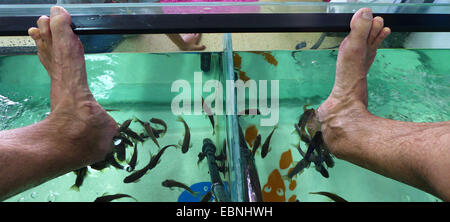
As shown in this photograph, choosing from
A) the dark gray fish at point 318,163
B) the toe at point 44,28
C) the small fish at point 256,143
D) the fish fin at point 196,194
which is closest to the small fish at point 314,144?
the dark gray fish at point 318,163

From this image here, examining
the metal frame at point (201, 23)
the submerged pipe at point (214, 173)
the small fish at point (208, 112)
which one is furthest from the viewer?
the small fish at point (208, 112)

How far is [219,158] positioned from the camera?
123 centimetres

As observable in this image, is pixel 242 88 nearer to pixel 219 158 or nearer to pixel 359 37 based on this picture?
pixel 219 158

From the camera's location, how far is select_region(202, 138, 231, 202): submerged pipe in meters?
1.06

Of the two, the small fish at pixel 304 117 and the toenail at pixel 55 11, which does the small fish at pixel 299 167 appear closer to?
the small fish at pixel 304 117

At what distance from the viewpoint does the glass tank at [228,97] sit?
988 millimetres

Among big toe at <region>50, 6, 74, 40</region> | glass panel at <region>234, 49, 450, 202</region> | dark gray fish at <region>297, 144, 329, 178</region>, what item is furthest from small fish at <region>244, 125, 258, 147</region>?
big toe at <region>50, 6, 74, 40</region>

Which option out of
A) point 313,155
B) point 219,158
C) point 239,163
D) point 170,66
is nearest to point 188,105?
point 170,66

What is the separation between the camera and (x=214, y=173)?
1.17m

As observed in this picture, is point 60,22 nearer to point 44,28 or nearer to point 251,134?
point 44,28

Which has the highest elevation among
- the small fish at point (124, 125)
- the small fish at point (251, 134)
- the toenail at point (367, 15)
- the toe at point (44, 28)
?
the toenail at point (367, 15)

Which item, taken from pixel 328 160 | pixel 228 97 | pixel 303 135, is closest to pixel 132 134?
pixel 228 97

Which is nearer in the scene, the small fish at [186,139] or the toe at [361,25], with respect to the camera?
the toe at [361,25]

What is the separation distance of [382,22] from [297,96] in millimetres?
642
